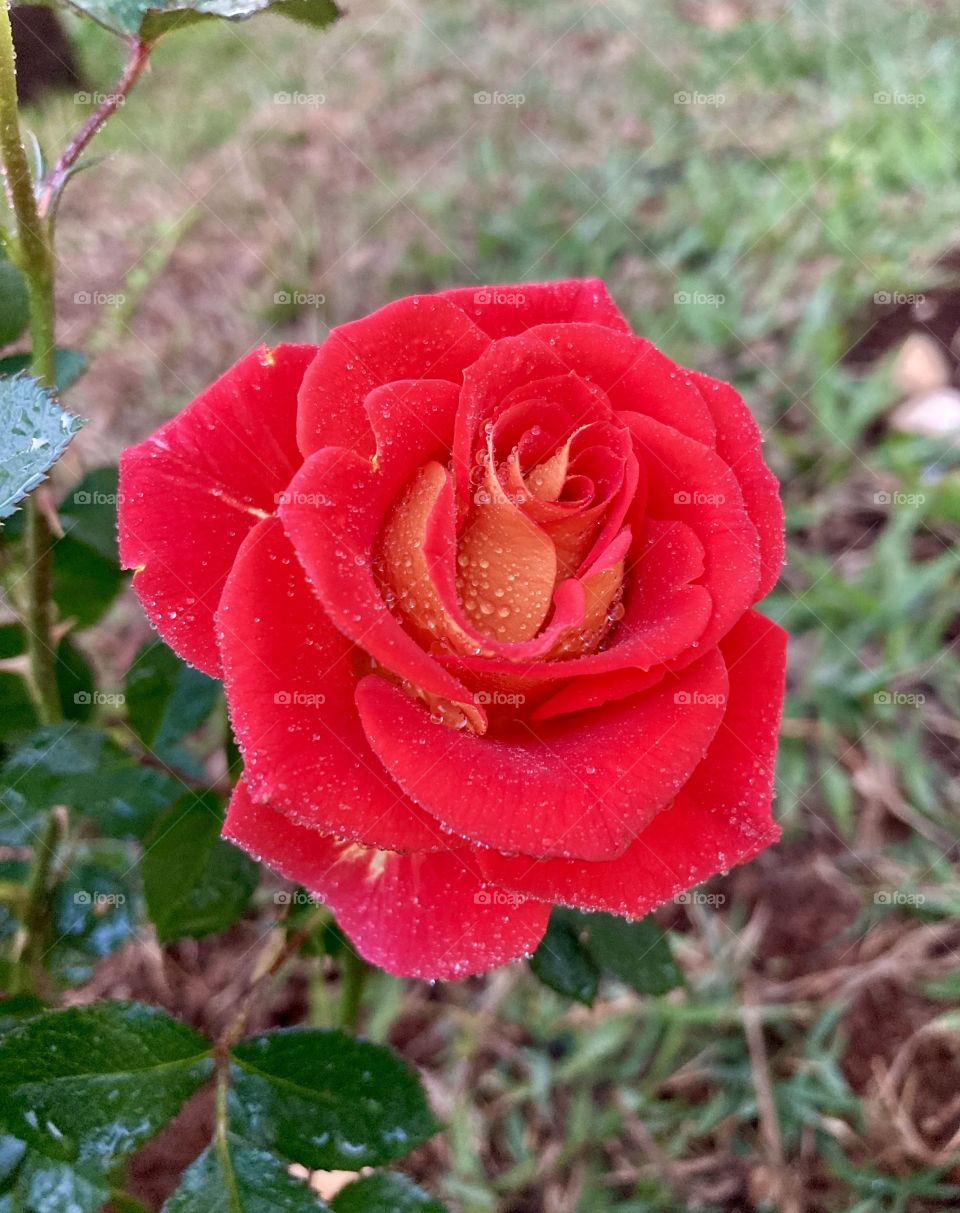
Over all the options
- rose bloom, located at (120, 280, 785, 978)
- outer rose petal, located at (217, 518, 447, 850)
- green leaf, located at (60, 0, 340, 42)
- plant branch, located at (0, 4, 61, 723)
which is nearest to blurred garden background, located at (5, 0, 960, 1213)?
green leaf, located at (60, 0, 340, 42)

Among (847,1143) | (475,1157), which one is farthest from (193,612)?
(847,1143)

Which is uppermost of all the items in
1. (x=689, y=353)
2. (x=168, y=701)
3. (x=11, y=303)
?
(x=11, y=303)

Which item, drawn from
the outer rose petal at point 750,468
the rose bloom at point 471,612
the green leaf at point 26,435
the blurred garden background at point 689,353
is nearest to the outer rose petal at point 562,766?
the rose bloom at point 471,612

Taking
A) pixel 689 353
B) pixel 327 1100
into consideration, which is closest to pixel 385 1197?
pixel 327 1100

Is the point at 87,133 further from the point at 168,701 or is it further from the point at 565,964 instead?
the point at 565,964

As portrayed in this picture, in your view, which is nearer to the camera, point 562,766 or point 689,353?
point 562,766
